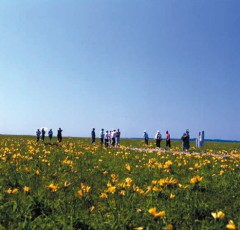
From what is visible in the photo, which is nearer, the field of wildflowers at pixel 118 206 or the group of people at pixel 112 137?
the field of wildflowers at pixel 118 206

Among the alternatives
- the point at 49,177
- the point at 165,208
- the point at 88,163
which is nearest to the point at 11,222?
the point at 165,208

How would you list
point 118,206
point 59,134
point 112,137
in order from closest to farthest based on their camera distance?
point 118,206 → point 112,137 → point 59,134

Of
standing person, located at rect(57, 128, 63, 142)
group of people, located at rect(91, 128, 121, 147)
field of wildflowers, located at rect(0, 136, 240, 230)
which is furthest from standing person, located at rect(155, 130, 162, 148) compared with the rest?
field of wildflowers, located at rect(0, 136, 240, 230)

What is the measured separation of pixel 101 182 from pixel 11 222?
3220 mm

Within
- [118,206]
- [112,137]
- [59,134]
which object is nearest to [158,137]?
[112,137]

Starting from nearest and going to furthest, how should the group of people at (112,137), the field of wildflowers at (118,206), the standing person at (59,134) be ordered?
the field of wildflowers at (118,206), the group of people at (112,137), the standing person at (59,134)

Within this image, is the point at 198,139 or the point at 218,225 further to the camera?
the point at 198,139

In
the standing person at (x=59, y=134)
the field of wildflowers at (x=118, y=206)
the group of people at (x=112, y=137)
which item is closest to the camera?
the field of wildflowers at (x=118, y=206)

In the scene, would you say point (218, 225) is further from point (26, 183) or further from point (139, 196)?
point (26, 183)

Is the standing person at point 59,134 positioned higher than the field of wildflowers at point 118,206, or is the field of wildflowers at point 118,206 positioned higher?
the standing person at point 59,134

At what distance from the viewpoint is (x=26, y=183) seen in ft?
22.0

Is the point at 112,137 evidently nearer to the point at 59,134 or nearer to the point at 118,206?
the point at 59,134

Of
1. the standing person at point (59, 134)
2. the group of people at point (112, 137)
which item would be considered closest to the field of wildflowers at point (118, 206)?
the group of people at point (112, 137)

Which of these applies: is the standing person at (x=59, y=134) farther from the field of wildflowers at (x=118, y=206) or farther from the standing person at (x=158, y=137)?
the field of wildflowers at (x=118, y=206)
